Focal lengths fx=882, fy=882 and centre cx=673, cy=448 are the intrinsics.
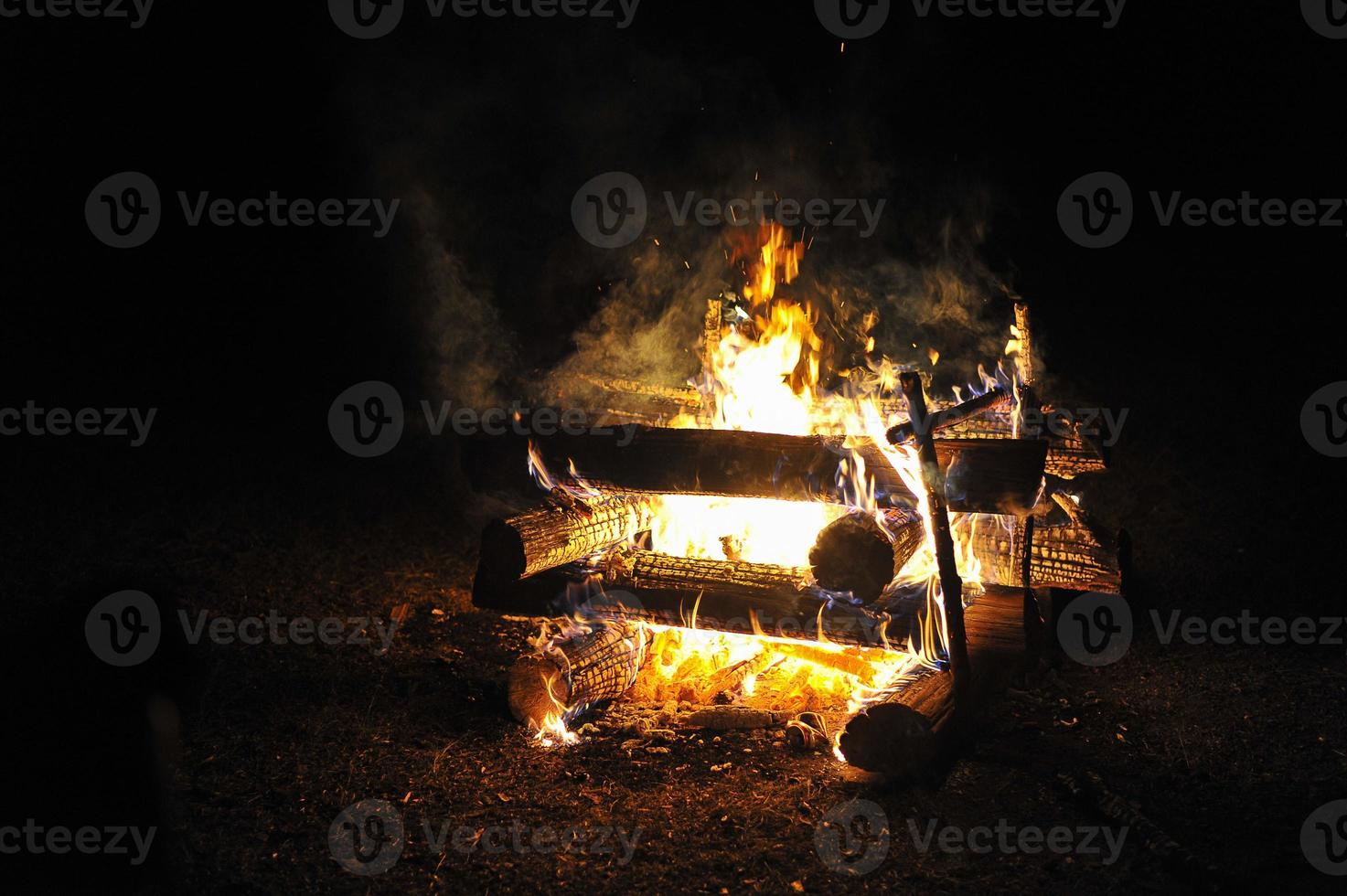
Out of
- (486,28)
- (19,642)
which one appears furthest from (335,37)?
(19,642)

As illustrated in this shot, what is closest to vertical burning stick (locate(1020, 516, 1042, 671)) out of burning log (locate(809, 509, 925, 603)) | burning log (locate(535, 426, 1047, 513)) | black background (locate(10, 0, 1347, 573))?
burning log (locate(535, 426, 1047, 513))

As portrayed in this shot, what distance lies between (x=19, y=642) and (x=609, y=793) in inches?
153

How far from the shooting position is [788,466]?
15.0 ft

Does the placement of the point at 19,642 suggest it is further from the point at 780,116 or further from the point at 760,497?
the point at 780,116

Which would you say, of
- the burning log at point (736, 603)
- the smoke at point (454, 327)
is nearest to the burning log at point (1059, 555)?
the burning log at point (736, 603)

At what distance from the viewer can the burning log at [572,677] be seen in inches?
178

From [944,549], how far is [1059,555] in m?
1.77

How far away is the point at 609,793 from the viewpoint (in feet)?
12.8

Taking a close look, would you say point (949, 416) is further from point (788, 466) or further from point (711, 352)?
point (711, 352)

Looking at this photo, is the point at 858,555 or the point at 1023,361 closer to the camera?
the point at 858,555

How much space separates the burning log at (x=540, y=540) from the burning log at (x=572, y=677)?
1.51 feet

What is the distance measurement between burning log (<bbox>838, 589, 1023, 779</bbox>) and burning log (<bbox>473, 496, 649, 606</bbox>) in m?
1.84

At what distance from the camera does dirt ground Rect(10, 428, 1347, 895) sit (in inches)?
133

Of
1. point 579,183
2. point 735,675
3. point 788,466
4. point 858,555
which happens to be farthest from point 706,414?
point 579,183
